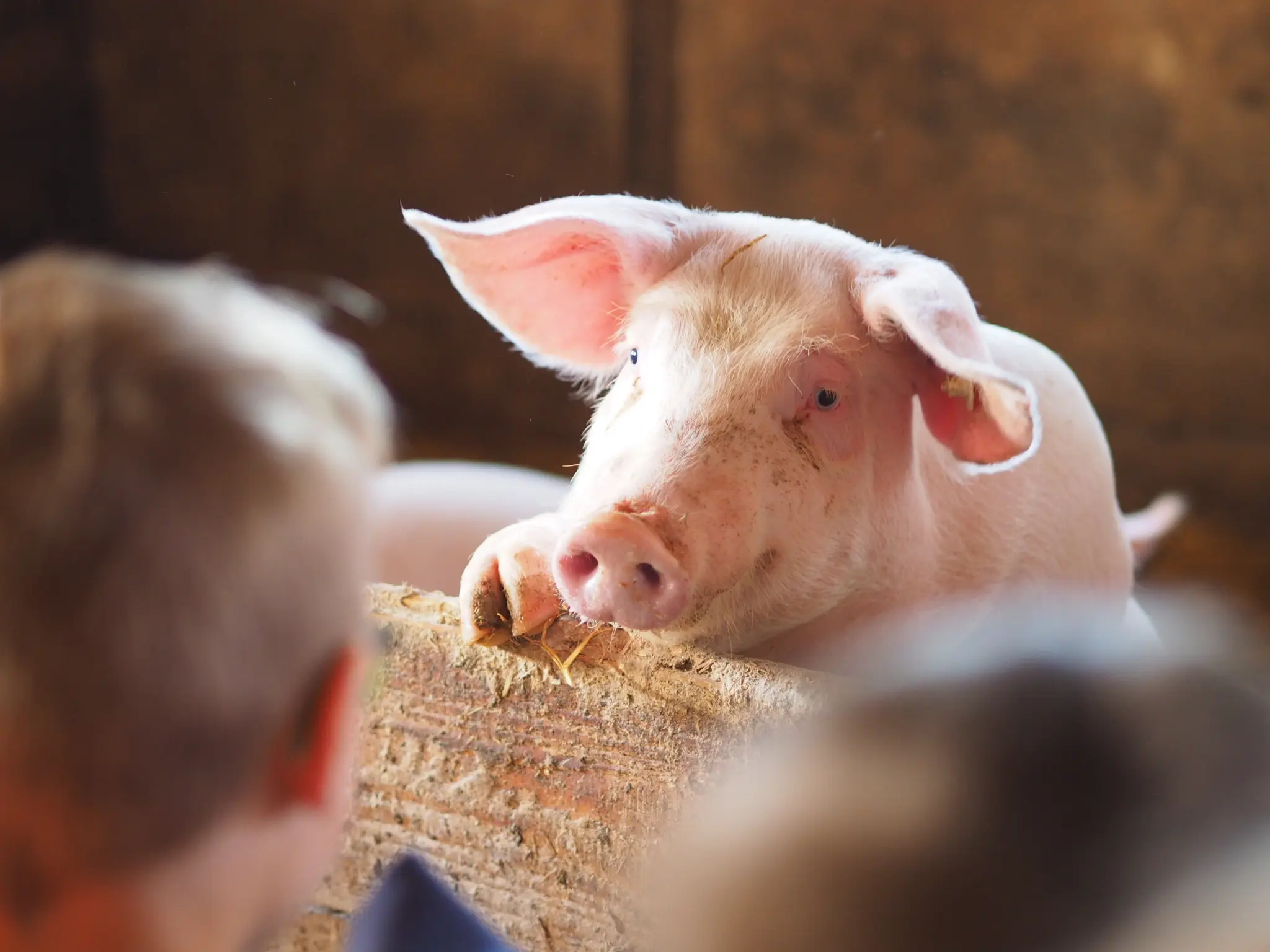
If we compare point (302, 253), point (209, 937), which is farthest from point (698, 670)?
point (302, 253)

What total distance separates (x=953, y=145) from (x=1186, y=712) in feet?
14.0

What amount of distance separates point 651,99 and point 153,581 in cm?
429

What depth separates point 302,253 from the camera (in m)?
5.46

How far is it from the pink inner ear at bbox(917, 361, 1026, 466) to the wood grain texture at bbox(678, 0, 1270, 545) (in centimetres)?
263

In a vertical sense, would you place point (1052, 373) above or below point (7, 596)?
below

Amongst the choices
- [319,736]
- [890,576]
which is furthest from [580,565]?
[319,736]

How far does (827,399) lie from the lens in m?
1.97

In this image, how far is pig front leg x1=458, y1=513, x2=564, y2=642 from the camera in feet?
5.81

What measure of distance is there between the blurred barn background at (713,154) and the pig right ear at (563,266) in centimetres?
242

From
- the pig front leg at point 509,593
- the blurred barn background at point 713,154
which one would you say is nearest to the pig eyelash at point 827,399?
the pig front leg at point 509,593

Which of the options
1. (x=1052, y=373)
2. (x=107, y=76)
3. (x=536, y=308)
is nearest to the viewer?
(x=536, y=308)

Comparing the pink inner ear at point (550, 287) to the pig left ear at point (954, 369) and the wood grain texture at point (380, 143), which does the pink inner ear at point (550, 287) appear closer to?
the pig left ear at point (954, 369)

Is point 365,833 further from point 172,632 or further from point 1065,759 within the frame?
point 1065,759

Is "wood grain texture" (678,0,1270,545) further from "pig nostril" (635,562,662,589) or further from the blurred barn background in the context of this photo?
"pig nostril" (635,562,662,589)
